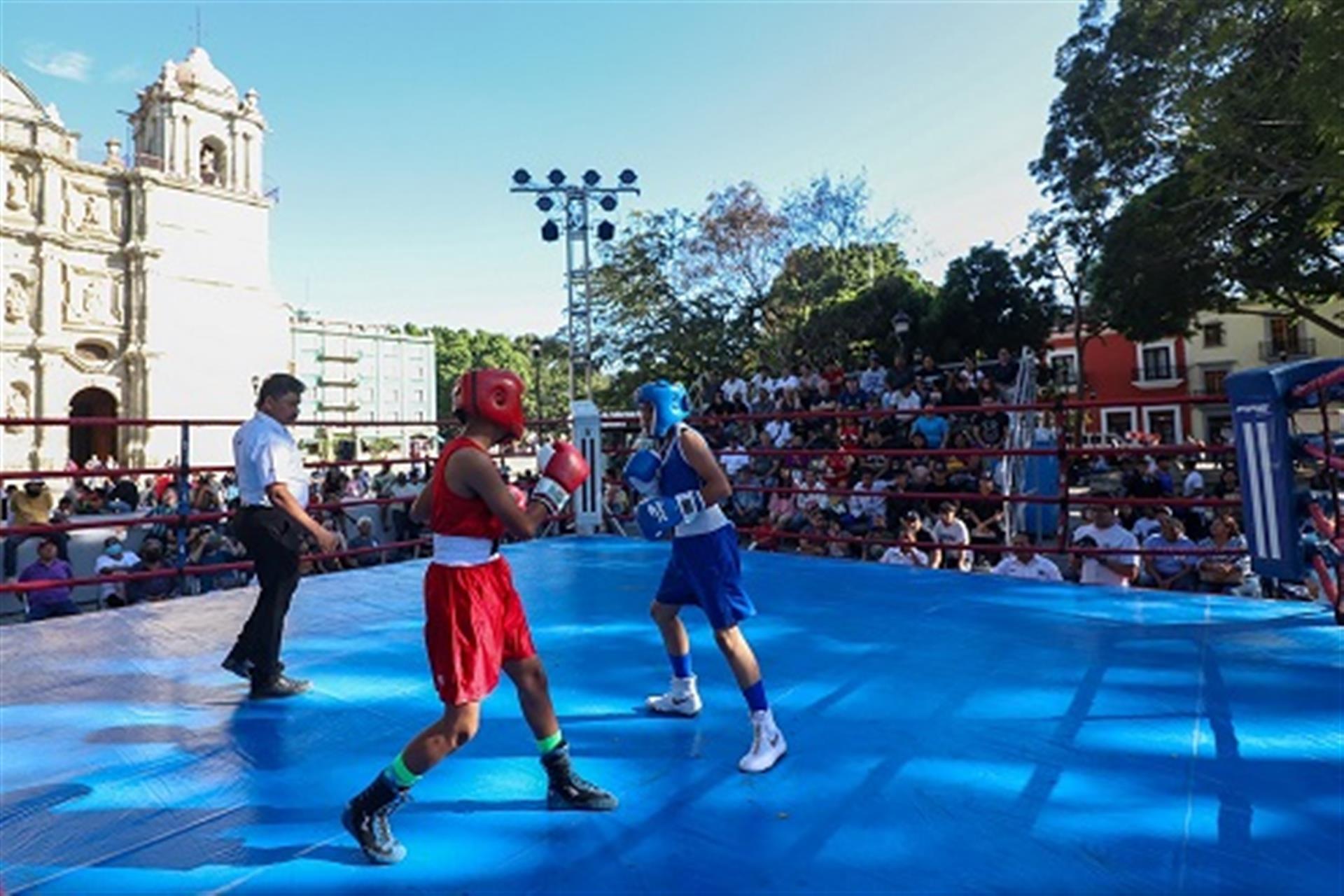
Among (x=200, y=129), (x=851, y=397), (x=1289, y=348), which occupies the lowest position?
(x=851, y=397)

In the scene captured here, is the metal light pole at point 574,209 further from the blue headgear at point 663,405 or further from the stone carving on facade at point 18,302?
the stone carving on facade at point 18,302

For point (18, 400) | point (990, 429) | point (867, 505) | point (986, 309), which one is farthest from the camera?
point (18, 400)

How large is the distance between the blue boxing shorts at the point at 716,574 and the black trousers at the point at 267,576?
167cm

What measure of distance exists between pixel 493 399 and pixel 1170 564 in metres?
5.53

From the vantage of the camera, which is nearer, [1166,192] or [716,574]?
[716,574]

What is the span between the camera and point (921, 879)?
5.76 feet

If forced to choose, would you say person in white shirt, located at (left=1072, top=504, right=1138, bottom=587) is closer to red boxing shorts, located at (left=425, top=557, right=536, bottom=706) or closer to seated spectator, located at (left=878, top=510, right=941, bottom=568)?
seated spectator, located at (left=878, top=510, right=941, bottom=568)

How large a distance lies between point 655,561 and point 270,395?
3397 millimetres

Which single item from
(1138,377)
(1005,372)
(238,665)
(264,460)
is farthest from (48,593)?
(1138,377)

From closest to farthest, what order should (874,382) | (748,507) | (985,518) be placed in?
(985,518), (748,507), (874,382)

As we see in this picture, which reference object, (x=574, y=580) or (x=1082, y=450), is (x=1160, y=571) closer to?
(x=1082, y=450)

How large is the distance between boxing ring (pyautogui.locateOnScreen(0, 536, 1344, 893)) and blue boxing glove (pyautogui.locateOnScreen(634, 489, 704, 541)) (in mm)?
706

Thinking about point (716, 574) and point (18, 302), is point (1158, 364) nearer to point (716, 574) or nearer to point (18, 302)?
point (716, 574)

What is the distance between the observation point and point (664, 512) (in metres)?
2.45
